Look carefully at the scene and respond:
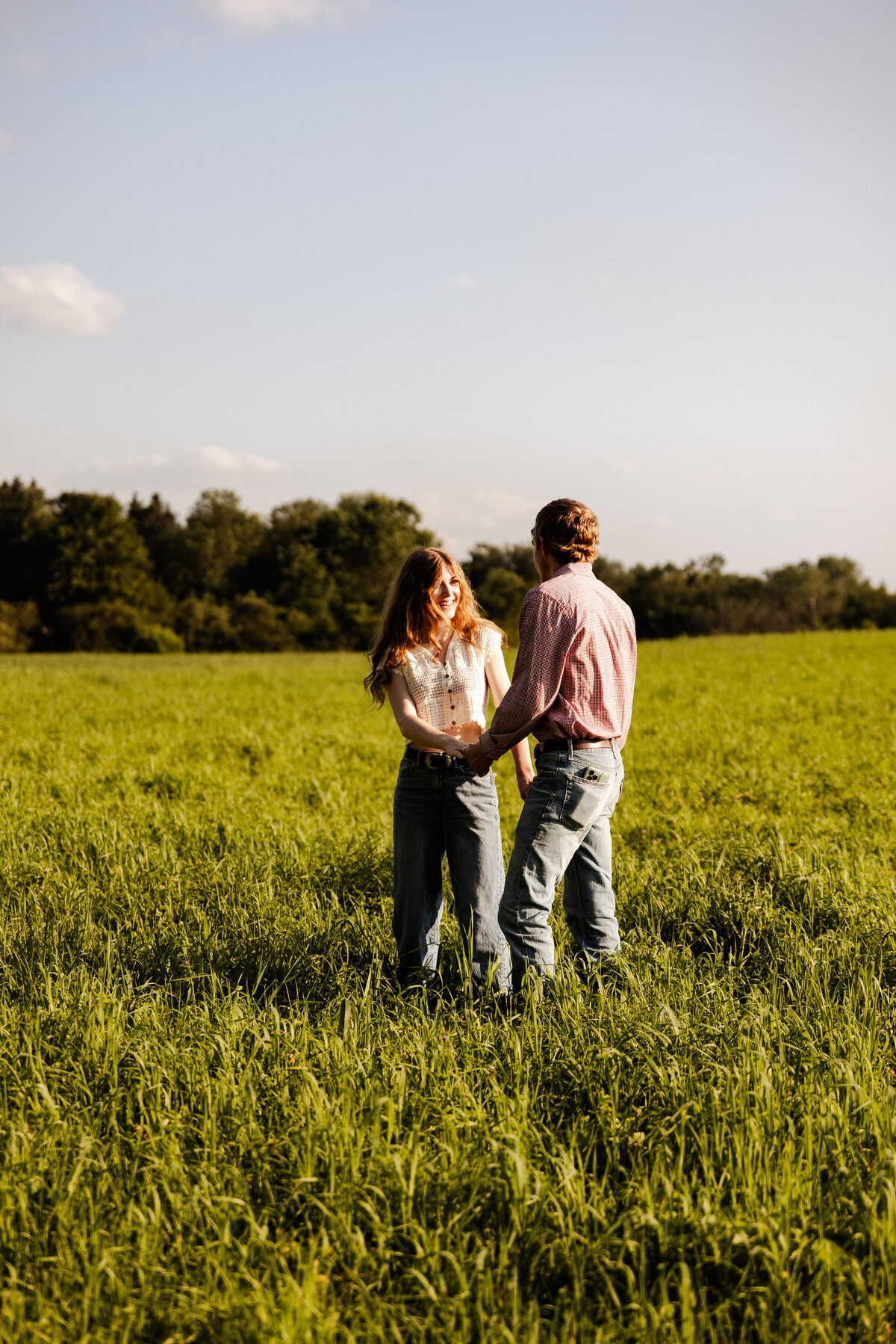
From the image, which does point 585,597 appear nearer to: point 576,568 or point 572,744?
point 576,568

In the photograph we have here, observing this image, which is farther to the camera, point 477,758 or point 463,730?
point 463,730

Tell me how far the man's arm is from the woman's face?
1.85ft

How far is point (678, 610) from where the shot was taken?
66188 millimetres

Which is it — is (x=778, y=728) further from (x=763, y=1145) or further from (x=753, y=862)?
(x=763, y=1145)

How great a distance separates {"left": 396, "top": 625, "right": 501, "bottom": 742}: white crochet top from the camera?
427 centimetres

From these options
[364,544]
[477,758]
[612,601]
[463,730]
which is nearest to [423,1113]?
[477,758]

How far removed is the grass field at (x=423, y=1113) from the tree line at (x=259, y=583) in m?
49.7

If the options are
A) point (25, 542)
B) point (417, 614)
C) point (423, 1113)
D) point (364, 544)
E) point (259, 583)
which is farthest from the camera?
point (364, 544)

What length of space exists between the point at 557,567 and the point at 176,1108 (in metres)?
2.74

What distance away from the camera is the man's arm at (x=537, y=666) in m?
3.79

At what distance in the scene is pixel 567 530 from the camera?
13.1ft

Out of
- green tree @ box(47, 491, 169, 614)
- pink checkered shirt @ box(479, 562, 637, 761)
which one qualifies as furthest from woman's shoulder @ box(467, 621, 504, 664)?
green tree @ box(47, 491, 169, 614)

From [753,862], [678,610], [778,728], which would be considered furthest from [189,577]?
[753,862]

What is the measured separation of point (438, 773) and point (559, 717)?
0.66 metres
